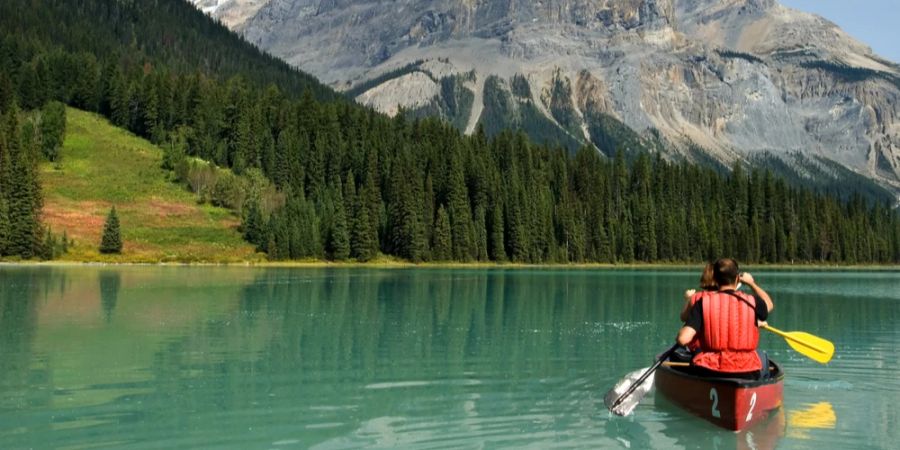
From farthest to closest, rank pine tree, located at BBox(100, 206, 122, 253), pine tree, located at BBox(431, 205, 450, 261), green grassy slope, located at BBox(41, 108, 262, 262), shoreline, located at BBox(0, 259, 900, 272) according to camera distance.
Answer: pine tree, located at BBox(431, 205, 450, 261), green grassy slope, located at BBox(41, 108, 262, 262), pine tree, located at BBox(100, 206, 122, 253), shoreline, located at BBox(0, 259, 900, 272)

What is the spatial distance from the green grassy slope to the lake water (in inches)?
2271

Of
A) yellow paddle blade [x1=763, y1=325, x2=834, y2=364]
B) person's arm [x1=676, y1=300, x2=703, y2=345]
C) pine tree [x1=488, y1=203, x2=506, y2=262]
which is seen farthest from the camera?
pine tree [x1=488, y1=203, x2=506, y2=262]

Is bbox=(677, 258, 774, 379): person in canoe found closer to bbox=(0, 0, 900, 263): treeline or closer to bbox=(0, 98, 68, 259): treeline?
bbox=(0, 98, 68, 259): treeline

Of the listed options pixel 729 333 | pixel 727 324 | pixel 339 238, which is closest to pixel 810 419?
pixel 729 333

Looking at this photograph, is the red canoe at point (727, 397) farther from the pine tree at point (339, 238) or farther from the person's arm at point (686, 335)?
the pine tree at point (339, 238)

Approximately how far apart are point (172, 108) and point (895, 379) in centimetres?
14261

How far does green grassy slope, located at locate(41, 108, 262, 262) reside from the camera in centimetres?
10625

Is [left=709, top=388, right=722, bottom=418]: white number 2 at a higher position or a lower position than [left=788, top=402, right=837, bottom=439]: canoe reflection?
higher

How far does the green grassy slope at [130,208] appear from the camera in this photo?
106250mm

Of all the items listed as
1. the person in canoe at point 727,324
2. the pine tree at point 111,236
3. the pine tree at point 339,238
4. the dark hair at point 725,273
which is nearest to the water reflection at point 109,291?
the pine tree at point 111,236

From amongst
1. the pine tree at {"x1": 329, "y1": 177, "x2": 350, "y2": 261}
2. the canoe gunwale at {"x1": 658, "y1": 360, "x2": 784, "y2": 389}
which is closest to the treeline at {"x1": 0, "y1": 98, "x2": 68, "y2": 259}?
the pine tree at {"x1": 329, "y1": 177, "x2": 350, "y2": 261}

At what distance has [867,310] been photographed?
5553 cm

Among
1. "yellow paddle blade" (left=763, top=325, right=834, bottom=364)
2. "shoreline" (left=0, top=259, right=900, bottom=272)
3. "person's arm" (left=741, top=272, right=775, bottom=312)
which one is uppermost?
"person's arm" (left=741, top=272, right=775, bottom=312)

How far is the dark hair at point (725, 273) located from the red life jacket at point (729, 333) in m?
0.31
